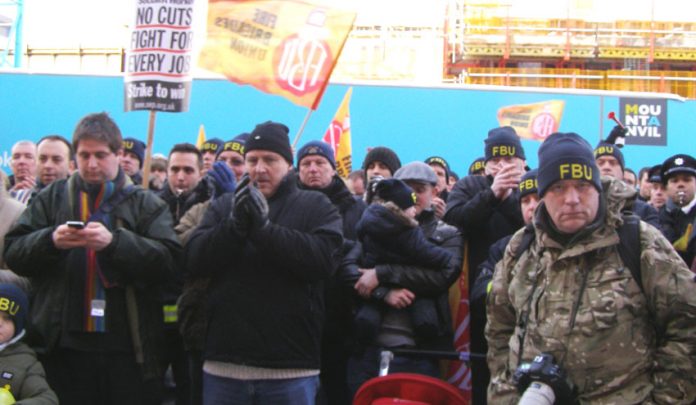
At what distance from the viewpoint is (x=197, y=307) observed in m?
4.38

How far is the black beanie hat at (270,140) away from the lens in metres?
4.17

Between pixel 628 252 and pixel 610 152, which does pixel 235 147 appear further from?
pixel 628 252

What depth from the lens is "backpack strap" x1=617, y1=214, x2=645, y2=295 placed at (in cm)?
306

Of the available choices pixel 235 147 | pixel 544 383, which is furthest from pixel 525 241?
pixel 235 147

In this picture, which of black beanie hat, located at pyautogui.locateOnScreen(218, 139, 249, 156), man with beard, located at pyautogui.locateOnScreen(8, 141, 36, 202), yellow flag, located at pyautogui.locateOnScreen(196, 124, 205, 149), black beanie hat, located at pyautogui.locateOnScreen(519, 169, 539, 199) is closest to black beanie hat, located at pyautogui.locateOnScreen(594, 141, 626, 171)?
black beanie hat, located at pyautogui.locateOnScreen(519, 169, 539, 199)

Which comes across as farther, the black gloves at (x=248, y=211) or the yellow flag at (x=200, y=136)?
the yellow flag at (x=200, y=136)

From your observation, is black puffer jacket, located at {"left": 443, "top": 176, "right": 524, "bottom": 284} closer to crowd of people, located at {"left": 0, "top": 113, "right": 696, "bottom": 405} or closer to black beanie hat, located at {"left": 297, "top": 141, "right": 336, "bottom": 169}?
crowd of people, located at {"left": 0, "top": 113, "right": 696, "bottom": 405}

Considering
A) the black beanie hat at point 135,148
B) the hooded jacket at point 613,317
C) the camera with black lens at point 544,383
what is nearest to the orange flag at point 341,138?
the black beanie hat at point 135,148

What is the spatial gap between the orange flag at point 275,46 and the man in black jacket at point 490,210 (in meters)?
2.03

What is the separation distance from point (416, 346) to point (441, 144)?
8.47 meters

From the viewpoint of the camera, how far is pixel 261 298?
3881 mm

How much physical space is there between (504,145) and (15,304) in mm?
3287

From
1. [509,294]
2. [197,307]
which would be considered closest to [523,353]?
[509,294]

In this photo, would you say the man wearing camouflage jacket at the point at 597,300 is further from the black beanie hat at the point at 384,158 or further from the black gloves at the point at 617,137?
the black beanie hat at the point at 384,158
